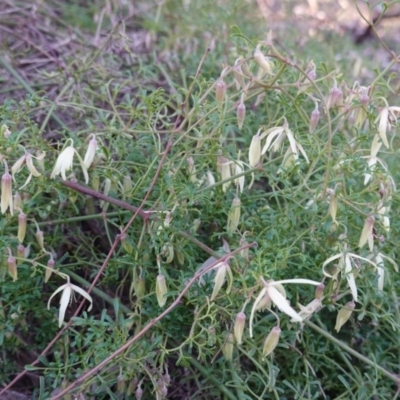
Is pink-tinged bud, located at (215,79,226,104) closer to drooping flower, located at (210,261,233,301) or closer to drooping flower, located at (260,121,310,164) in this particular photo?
drooping flower, located at (260,121,310,164)

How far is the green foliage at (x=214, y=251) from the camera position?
1.46m

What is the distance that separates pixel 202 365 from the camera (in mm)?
1617

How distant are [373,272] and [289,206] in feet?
0.85

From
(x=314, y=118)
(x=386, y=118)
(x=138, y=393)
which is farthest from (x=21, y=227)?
(x=386, y=118)

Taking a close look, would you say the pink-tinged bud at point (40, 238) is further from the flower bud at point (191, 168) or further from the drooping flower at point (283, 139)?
the drooping flower at point (283, 139)

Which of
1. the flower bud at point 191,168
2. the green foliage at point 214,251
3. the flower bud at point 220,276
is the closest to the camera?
the flower bud at point 220,276

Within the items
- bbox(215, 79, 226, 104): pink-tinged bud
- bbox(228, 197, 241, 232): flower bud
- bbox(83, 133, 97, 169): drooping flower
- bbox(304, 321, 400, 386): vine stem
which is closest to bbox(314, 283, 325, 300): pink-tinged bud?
bbox(304, 321, 400, 386): vine stem

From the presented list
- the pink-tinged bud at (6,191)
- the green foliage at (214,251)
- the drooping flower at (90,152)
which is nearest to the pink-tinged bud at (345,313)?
the green foliage at (214,251)

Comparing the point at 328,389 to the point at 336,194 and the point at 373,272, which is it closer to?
the point at 373,272

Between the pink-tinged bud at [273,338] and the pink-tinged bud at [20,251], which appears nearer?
the pink-tinged bud at [273,338]

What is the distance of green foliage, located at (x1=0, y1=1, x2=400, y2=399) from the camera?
146 cm

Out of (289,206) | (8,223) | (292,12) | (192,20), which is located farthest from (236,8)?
(8,223)

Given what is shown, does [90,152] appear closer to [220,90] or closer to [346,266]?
[220,90]

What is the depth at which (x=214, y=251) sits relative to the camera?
1.54 meters
